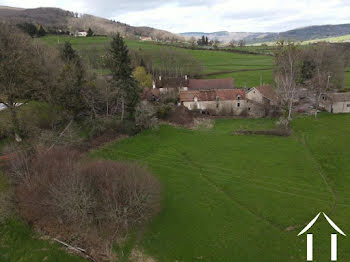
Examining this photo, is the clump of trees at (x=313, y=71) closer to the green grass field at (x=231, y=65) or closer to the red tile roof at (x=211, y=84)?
the green grass field at (x=231, y=65)

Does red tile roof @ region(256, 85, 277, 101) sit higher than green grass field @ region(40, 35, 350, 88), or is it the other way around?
green grass field @ region(40, 35, 350, 88)

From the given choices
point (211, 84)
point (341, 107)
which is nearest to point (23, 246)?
point (341, 107)

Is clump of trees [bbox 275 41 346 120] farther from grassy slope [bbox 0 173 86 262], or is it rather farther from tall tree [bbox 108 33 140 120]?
grassy slope [bbox 0 173 86 262]

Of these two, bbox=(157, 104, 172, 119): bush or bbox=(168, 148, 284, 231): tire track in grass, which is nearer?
bbox=(168, 148, 284, 231): tire track in grass

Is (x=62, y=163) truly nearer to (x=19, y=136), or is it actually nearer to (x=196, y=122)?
(x=19, y=136)

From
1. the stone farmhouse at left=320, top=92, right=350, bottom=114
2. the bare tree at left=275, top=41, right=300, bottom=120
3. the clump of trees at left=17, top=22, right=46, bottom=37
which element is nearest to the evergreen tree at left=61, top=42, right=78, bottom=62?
the bare tree at left=275, top=41, right=300, bottom=120

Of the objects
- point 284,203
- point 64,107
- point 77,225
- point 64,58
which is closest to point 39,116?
point 64,107

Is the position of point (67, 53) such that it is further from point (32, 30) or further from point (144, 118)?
point (32, 30)
